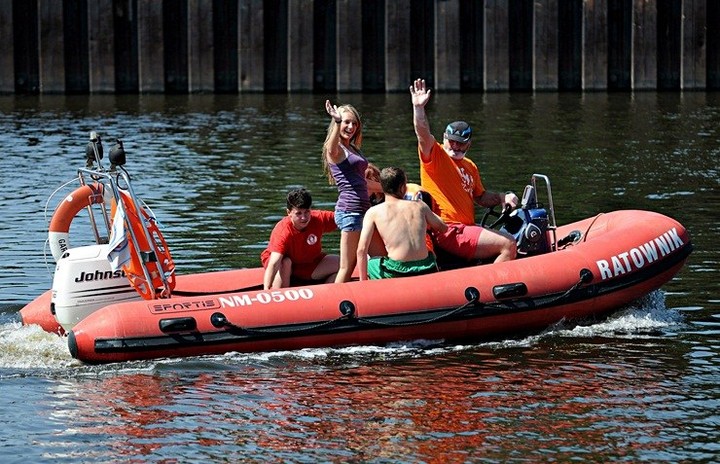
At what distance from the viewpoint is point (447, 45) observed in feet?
88.6

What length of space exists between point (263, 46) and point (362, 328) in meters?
16.9

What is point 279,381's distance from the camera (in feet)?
33.5

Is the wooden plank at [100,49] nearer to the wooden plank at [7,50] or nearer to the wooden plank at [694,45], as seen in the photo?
the wooden plank at [7,50]

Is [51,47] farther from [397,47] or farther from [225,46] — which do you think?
[397,47]

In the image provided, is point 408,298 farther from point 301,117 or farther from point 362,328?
point 301,117

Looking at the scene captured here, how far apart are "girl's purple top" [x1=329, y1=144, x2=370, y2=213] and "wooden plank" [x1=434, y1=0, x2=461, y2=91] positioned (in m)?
15.9

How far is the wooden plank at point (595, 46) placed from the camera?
88.4ft

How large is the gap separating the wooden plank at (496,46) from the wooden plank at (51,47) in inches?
Result: 310

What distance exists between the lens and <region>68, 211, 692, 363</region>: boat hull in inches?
415

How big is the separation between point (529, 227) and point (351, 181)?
1649 mm

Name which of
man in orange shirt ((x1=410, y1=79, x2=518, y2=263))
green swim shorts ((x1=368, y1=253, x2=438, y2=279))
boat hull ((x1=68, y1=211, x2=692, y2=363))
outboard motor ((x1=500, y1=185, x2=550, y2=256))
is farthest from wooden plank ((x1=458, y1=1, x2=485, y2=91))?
green swim shorts ((x1=368, y1=253, x2=438, y2=279))

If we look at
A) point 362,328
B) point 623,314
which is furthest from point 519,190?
point 362,328

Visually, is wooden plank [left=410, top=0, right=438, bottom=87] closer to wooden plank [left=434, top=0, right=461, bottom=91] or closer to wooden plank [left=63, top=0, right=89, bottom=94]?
wooden plank [left=434, top=0, right=461, bottom=91]

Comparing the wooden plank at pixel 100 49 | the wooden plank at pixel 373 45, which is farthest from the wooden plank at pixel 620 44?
the wooden plank at pixel 100 49
